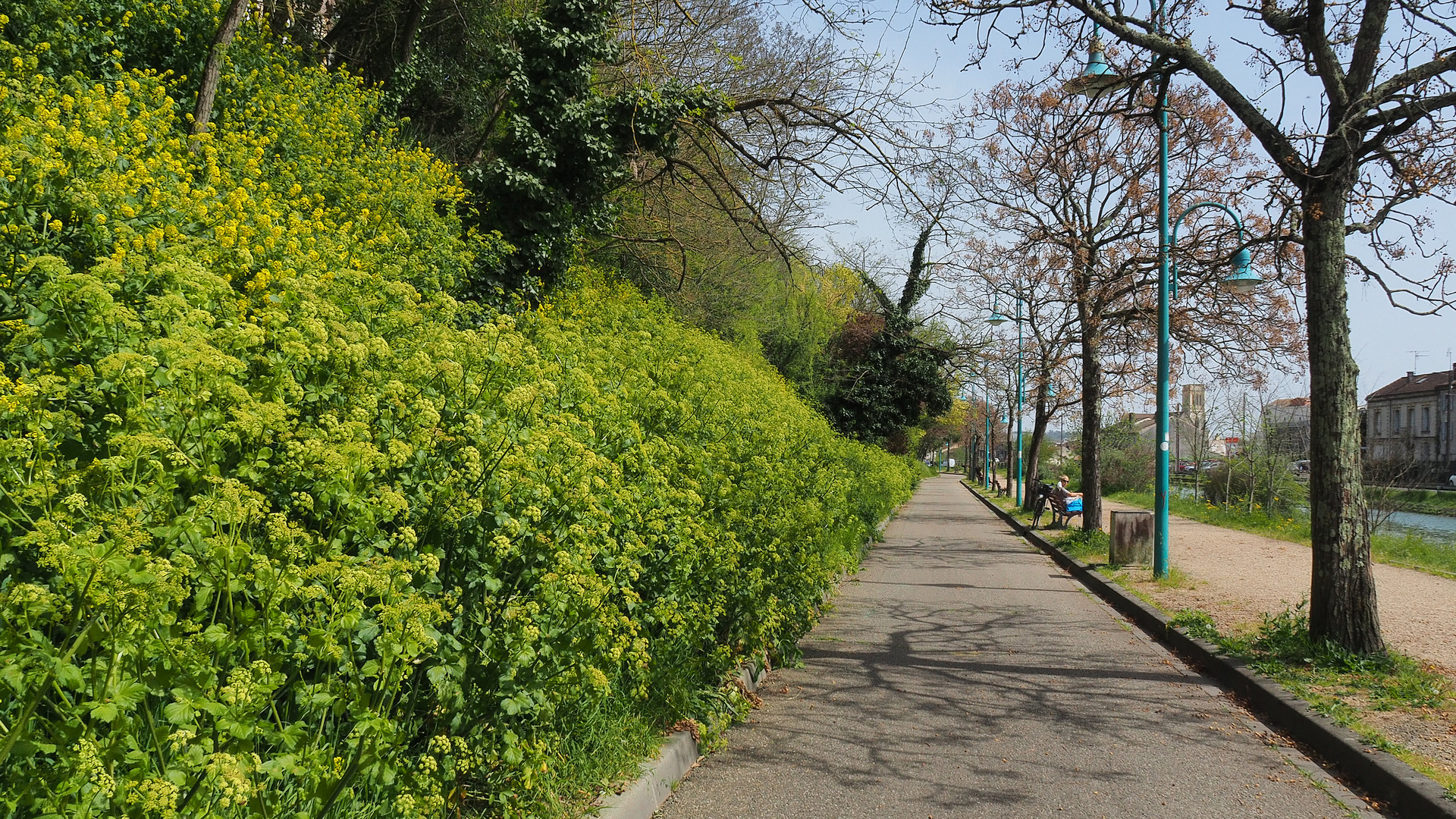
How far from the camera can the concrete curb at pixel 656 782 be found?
3781mm

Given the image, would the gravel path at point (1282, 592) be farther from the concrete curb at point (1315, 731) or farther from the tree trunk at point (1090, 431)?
the tree trunk at point (1090, 431)

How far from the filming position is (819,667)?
7242mm

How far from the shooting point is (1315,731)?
550 cm

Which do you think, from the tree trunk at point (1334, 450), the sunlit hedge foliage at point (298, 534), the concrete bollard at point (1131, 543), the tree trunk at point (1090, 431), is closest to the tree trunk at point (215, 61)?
the sunlit hedge foliage at point (298, 534)

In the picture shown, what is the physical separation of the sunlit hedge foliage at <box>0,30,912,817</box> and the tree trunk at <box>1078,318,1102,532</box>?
12.8m

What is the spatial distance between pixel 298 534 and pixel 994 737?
4557 mm

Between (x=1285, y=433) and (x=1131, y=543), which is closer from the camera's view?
(x=1131, y=543)

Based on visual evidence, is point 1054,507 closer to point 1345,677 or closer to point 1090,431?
point 1090,431

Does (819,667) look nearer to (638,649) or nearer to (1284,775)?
(1284,775)

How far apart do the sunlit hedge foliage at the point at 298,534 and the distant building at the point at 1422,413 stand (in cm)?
5617

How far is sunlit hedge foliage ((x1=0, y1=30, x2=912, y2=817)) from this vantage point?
196 cm

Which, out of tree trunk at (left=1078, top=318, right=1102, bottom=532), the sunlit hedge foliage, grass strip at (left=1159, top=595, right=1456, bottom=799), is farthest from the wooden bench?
the sunlit hedge foliage

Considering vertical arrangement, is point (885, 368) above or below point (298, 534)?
above

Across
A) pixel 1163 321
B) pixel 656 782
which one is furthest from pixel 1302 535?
pixel 656 782
